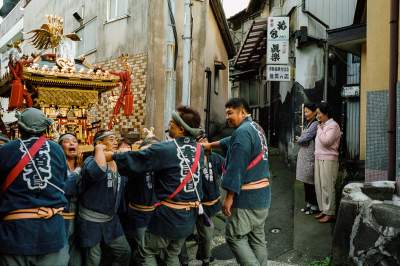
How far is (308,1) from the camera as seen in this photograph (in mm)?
13734

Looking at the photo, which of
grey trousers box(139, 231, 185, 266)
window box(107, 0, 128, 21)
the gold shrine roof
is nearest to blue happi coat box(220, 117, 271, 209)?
grey trousers box(139, 231, 185, 266)

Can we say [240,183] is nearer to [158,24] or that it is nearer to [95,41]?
[158,24]

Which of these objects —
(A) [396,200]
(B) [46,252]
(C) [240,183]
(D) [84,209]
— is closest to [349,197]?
(A) [396,200]

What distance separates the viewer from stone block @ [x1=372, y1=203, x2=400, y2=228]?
4.73 metres

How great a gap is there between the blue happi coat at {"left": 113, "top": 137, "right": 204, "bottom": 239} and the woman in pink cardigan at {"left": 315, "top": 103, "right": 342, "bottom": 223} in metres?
3.72

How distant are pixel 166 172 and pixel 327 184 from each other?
404 cm

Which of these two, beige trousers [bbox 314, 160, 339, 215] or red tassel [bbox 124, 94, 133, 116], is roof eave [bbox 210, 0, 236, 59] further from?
beige trousers [bbox 314, 160, 339, 215]

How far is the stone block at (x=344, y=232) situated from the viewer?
526 cm

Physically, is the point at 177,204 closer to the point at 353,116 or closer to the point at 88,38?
the point at 353,116

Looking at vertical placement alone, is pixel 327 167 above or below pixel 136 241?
above

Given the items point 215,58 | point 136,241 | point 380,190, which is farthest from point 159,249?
point 215,58

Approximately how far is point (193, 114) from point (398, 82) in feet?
11.2

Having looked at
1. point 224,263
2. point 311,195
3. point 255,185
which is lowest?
point 224,263

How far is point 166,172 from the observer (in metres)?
4.50
